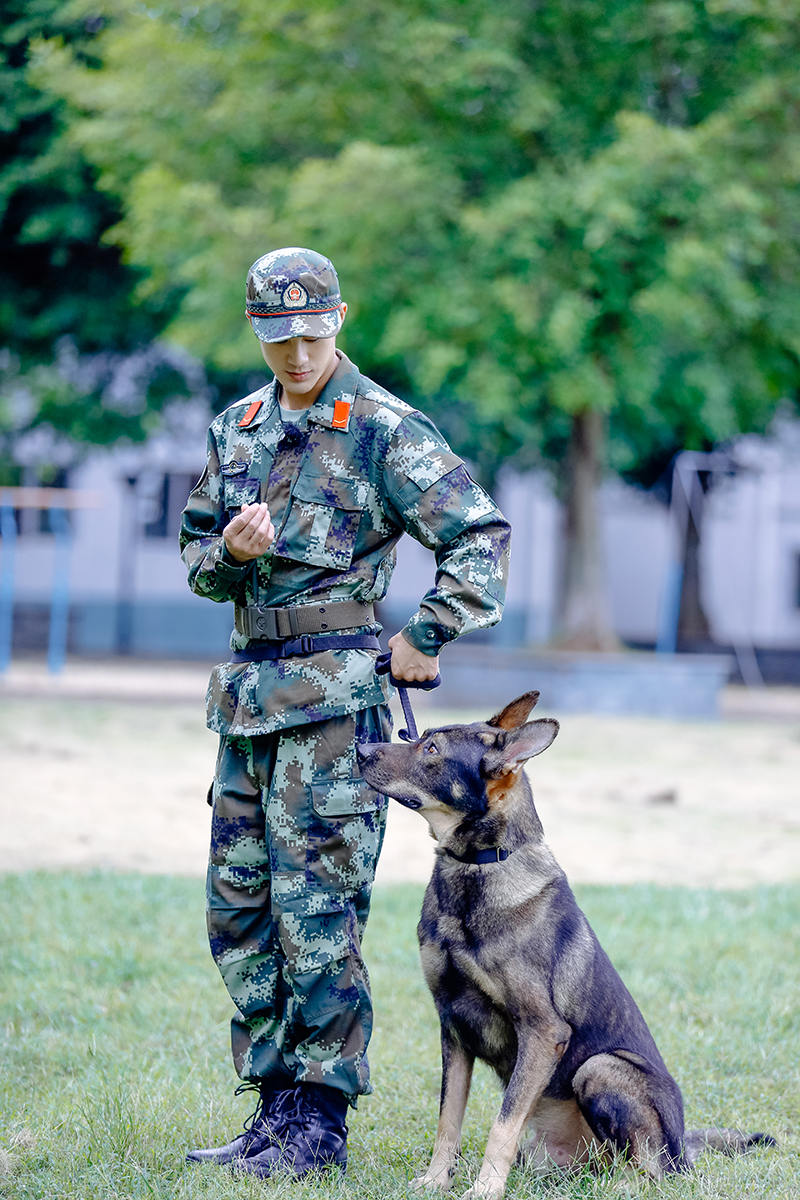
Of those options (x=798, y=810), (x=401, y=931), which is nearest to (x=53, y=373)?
(x=798, y=810)

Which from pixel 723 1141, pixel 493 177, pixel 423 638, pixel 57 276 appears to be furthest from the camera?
pixel 57 276

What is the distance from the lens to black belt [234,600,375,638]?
345 cm

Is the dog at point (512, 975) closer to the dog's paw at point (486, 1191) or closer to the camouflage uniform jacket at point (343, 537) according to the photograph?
the dog's paw at point (486, 1191)

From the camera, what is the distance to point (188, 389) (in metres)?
22.0

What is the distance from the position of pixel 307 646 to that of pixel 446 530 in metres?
0.51

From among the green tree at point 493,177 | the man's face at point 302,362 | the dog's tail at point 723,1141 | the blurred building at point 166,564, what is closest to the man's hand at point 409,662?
the man's face at point 302,362

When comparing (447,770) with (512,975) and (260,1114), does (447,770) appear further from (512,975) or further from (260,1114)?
(260,1114)

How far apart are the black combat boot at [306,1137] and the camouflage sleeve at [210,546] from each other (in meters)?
1.43

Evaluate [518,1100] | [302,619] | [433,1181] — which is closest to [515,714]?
[302,619]

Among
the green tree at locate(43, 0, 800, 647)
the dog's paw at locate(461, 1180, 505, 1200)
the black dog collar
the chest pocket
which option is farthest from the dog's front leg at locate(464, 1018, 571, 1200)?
the green tree at locate(43, 0, 800, 647)

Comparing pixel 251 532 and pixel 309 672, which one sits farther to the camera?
pixel 309 672

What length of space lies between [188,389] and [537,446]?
6321 millimetres

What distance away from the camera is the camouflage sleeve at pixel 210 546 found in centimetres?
345

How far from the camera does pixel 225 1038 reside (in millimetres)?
4664
